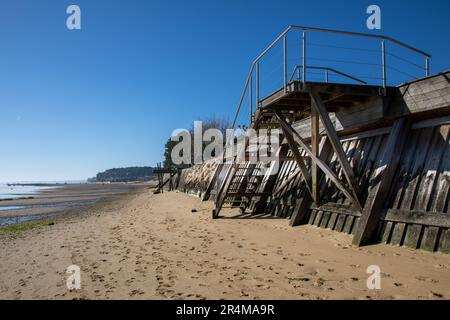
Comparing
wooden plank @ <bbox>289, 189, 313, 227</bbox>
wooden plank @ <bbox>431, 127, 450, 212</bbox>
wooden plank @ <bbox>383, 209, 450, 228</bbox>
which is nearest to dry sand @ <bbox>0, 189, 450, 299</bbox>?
wooden plank @ <bbox>289, 189, 313, 227</bbox>

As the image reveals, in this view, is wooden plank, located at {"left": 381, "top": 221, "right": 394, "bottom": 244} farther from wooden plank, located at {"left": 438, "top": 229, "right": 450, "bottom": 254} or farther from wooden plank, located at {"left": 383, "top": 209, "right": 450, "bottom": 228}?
wooden plank, located at {"left": 438, "top": 229, "right": 450, "bottom": 254}

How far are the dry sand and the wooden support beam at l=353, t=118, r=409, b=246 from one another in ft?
1.46

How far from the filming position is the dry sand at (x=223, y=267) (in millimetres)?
4605

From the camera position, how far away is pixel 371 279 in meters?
4.77

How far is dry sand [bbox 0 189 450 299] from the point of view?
15.1 feet

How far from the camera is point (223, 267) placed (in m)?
5.91


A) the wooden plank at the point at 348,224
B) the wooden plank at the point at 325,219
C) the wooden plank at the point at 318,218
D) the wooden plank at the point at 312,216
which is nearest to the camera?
the wooden plank at the point at 348,224

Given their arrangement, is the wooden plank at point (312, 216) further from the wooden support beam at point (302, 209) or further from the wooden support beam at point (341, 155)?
the wooden support beam at point (341, 155)

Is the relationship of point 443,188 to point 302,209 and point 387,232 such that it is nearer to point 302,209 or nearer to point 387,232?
point 387,232

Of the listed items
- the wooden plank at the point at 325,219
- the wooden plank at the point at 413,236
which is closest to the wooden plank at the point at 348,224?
the wooden plank at the point at 325,219

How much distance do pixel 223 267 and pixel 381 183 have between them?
379 centimetres

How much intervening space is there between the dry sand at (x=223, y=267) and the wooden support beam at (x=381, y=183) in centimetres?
45

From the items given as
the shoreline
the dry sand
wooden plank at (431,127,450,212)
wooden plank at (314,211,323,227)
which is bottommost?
the shoreline
